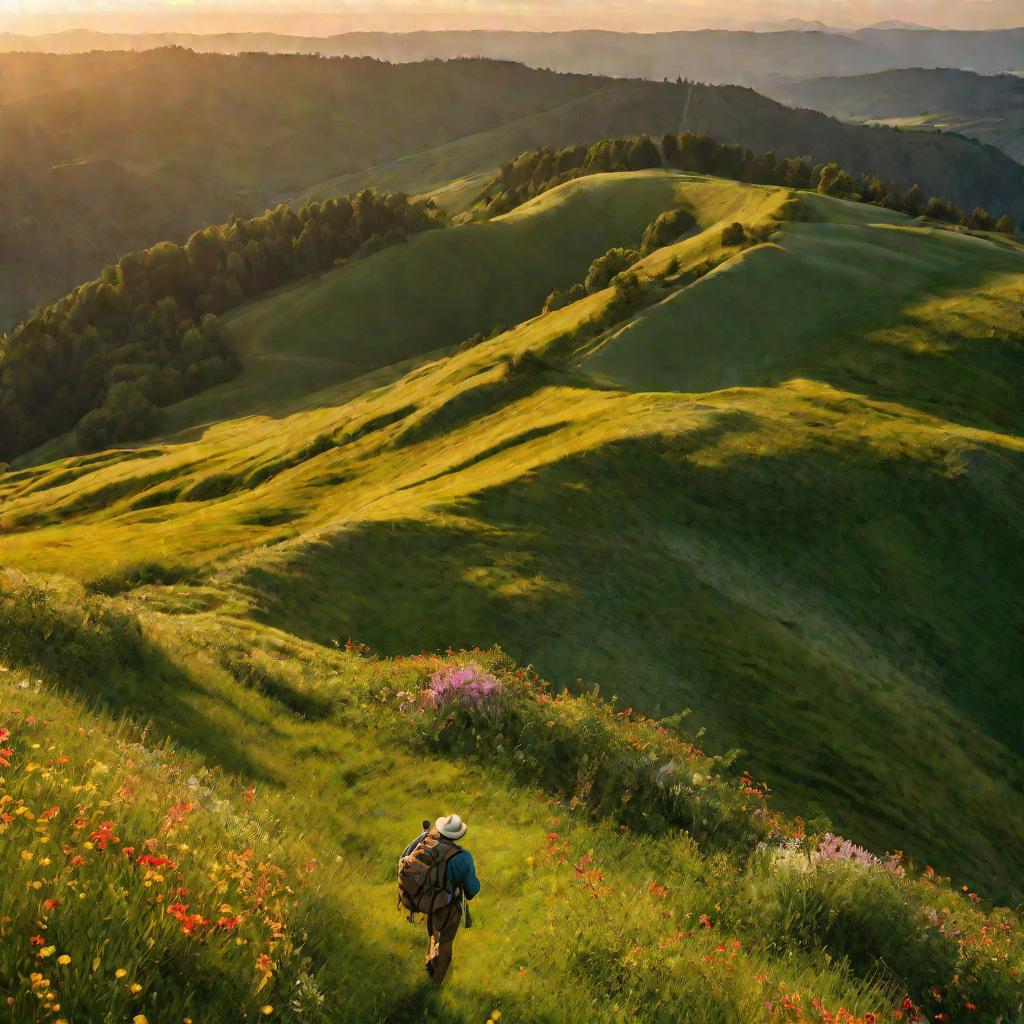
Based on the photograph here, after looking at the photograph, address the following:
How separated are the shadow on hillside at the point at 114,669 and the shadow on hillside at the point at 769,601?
10.4 m

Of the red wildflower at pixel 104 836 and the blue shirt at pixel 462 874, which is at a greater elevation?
the red wildflower at pixel 104 836

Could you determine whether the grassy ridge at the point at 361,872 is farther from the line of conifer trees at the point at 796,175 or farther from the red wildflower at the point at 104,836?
the line of conifer trees at the point at 796,175

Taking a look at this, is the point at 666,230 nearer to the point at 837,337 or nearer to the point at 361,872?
the point at 837,337

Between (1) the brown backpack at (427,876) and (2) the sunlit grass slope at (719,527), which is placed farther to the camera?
(2) the sunlit grass slope at (719,527)

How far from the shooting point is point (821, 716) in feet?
110

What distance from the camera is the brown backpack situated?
33.4ft

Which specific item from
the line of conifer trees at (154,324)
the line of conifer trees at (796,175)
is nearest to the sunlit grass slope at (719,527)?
the line of conifer trees at (154,324)

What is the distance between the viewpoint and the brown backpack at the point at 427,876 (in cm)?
1017

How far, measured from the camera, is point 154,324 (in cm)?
17812

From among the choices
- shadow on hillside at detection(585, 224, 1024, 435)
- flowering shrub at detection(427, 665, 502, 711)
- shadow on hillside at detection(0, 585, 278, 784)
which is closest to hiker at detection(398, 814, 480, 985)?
shadow on hillside at detection(0, 585, 278, 784)

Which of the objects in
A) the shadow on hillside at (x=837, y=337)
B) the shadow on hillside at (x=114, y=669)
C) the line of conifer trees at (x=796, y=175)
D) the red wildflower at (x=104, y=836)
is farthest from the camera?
the line of conifer trees at (x=796, y=175)

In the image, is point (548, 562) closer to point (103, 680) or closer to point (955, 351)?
point (103, 680)

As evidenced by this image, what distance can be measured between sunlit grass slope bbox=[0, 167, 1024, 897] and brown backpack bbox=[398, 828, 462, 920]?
19.5 metres

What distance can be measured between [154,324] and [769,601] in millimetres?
168551
